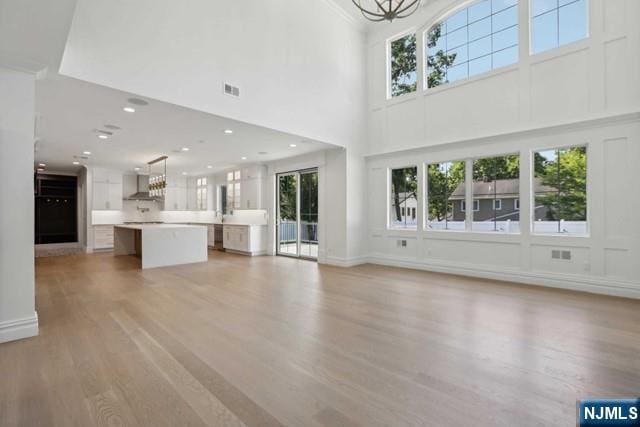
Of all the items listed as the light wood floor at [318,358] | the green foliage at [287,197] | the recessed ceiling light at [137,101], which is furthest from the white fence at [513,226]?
the recessed ceiling light at [137,101]

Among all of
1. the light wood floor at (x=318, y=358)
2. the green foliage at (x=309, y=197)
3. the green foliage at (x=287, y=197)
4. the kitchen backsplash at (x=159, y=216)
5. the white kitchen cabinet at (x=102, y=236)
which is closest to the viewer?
the light wood floor at (x=318, y=358)

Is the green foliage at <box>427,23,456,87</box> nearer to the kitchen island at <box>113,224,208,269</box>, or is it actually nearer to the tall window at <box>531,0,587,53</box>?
the tall window at <box>531,0,587,53</box>

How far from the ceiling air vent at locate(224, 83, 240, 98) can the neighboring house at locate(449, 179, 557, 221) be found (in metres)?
4.40

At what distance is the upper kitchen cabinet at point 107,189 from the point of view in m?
9.65

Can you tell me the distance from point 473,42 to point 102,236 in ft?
37.2

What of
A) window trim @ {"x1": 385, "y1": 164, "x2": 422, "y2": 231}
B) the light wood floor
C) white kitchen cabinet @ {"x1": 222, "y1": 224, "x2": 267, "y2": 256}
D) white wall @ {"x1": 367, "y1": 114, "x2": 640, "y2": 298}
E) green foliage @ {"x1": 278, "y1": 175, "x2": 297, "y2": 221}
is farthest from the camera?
white kitchen cabinet @ {"x1": 222, "y1": 224, "x2": 267, "y2": 256}

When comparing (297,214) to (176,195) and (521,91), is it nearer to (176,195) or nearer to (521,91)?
(521,91)

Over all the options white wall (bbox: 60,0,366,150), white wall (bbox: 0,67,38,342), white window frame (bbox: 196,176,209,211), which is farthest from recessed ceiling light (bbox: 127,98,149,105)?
white window frame (bbox: 196,176,209,211)

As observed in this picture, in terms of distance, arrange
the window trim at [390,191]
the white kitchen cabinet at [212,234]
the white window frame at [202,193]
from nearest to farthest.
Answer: the window trim at [390,191]
the white kitchen cabinet at [212,234]
the white window frame at [202,193]

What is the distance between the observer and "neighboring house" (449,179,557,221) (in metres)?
5.06

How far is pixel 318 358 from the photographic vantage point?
2455 mm

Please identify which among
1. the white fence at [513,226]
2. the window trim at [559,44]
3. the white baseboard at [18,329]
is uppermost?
the window trim at [559,44]

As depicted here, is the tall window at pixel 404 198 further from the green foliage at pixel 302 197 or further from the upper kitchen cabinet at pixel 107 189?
the upper kitchen cabinet at pixel 107 189

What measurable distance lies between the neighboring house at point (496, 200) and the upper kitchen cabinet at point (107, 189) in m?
10.2
